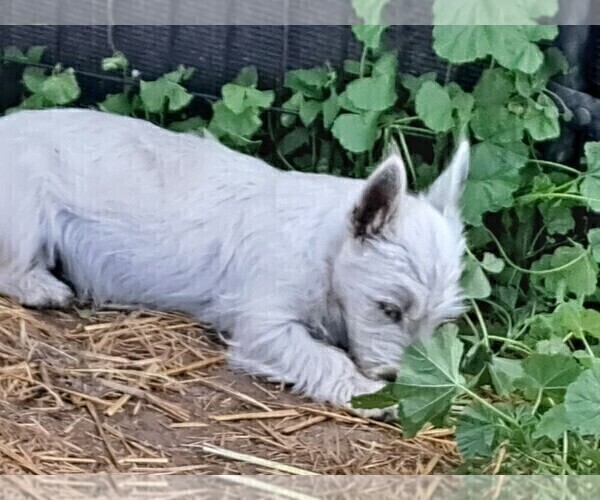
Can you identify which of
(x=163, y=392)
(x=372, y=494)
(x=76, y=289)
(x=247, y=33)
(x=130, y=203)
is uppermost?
(x=247, y=33)

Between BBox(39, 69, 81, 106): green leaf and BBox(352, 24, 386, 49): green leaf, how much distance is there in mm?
457

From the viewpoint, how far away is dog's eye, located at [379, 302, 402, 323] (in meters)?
1.92

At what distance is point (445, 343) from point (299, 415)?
0.27 metres

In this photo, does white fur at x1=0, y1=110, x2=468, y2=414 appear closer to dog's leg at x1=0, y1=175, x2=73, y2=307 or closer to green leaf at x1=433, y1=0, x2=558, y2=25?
dog's leg at x1=0, y1=175, x2=73, y2=307

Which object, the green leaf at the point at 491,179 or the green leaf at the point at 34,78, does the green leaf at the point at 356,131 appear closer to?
the green leaf at the point at 491,179

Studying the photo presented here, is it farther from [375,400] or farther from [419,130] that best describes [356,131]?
[375,400]

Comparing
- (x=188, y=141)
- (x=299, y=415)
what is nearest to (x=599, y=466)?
(x=299, y=415)

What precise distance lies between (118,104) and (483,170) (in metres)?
0.61

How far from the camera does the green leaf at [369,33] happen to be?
1.83 meters

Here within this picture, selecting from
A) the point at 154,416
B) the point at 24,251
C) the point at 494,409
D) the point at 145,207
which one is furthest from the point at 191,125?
the point at 494,409

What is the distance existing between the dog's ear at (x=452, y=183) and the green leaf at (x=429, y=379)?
0.68ft

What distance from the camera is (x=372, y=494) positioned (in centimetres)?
185

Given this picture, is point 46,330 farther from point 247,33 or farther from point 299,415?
point 247,33

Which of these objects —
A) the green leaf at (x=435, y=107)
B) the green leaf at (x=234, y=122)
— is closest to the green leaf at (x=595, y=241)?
the green leaf at (x=435, y=107)
